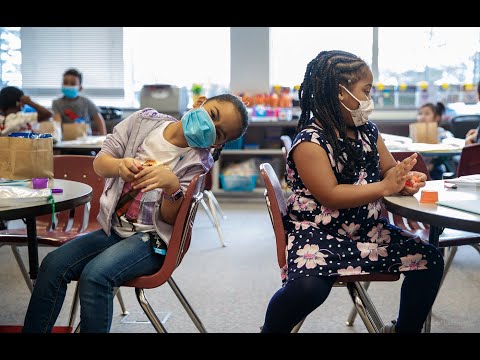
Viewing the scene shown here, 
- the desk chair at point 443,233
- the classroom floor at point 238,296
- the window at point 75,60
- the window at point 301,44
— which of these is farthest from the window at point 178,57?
the desk chair at point 443,233

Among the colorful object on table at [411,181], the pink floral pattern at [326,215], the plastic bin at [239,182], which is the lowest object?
the plastic bin at [239,182]

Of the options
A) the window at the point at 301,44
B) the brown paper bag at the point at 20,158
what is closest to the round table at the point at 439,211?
the brown paper bag at the point at 20,158

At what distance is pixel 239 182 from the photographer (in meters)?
6.18

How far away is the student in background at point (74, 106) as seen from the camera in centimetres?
554

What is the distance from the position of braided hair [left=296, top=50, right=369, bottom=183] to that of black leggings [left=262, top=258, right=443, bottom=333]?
0.34 meters

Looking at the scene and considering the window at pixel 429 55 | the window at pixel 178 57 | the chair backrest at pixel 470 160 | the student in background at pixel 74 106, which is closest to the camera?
the chair backrest at pixel 470 160

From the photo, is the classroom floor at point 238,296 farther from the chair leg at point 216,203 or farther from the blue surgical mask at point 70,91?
the blue surgical mask at point 70,91

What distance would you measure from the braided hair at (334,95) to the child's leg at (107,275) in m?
0.62

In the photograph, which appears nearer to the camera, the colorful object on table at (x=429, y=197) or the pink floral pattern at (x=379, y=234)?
the colorful object on table at (x=429, y=197)

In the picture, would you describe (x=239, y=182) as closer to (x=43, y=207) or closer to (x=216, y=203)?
(x=216, y=203)

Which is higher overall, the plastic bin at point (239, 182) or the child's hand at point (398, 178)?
the child's hand at point (398, 178)

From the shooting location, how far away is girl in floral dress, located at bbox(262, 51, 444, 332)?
1.83 metres

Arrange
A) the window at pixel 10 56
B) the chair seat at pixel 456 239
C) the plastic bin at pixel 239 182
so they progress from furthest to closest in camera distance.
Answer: the window at pixel 10 56 → the plastic bin at pixel 239 182 → the chair seat at pixel 456 239
